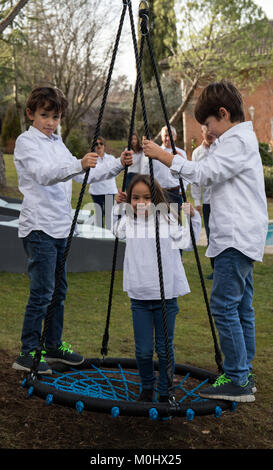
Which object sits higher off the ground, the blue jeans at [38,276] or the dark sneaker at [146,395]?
the blue jeans at [38,276]

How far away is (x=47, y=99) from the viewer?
3.13 metres

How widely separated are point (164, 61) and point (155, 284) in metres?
22.7

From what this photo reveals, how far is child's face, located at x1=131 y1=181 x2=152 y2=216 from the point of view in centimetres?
286

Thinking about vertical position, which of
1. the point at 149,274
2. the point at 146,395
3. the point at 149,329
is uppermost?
the point at 149,274

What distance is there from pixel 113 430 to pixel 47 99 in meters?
1.69

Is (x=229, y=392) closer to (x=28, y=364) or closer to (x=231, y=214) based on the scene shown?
(x=231, y=214)

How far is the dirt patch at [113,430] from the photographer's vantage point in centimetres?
274

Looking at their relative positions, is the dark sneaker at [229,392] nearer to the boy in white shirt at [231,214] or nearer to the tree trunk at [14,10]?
the boy in white shirt at [231,214]

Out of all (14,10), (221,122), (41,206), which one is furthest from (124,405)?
(14,10)

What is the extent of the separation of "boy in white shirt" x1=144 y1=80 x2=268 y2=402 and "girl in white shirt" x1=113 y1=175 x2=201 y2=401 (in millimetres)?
219

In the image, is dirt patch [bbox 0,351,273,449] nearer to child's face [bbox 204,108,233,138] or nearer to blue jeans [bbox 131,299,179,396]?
blue jeans [bbox 131,299,179,396]

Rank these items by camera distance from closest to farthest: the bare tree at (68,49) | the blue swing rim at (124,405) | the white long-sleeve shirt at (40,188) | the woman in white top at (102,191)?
the blue swing rim at (124,405) < the white long-sleeve shirt at (40,188) < the woman in white top at (102,191) < the bare tree at (68,49)

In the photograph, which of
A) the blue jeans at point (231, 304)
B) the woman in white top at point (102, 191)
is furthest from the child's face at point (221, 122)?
the woman in white top at point (102, 191)
